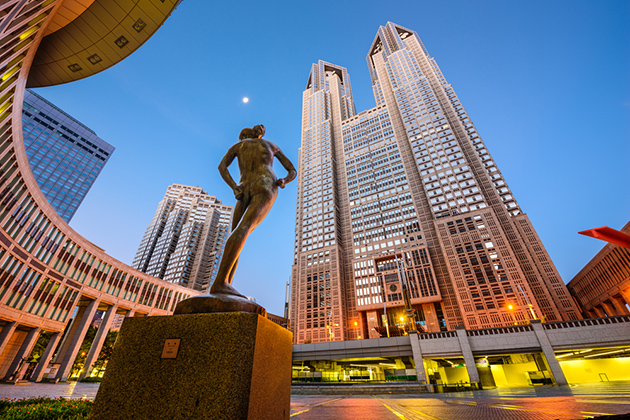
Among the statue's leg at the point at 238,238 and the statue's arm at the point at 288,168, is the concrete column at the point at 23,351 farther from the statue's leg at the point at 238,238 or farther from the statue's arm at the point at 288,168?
the statue's arm at the point at 288,168

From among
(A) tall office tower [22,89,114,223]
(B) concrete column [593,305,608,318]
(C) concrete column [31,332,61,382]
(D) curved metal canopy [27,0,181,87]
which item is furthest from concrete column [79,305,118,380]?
(B) concrete column [593,305,608,318]

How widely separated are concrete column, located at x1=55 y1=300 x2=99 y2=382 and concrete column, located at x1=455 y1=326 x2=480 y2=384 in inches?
1824

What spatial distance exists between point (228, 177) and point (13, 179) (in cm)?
3382

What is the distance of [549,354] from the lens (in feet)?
74.6

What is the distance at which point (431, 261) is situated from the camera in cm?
5903

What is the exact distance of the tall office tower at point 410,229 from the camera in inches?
1973

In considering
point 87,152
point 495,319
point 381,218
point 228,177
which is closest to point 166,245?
point 87,152

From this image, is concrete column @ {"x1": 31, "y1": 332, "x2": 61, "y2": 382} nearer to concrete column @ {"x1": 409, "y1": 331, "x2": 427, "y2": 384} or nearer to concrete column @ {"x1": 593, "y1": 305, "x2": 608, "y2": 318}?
concrete column @ {"x1": 409, "y1": 331, "x2": 427, "y2": 384}

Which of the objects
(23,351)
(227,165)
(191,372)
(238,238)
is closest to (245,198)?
(238,238)

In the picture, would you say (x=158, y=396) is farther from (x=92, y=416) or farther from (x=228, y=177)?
(x=228, y=177)

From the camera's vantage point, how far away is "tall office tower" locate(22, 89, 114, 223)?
82312 millimetres

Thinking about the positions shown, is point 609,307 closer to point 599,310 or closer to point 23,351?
point 599,310

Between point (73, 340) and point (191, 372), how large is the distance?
46940 millimetres

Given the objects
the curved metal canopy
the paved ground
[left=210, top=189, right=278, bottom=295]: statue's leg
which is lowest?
the paved ground
